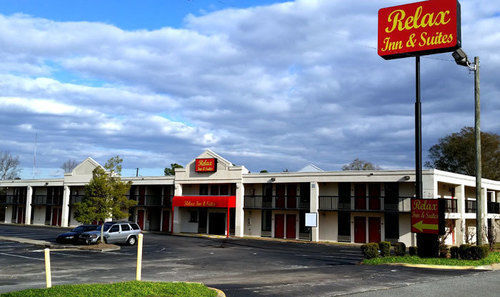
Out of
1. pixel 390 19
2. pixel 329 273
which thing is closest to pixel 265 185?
Result: pixel 390 19

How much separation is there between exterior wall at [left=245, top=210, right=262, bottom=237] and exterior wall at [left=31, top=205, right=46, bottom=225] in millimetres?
30183

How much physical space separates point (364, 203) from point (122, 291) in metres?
32.5

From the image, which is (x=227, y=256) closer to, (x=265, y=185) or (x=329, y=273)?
(x=329, y=273)

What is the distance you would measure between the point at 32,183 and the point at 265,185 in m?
33.5

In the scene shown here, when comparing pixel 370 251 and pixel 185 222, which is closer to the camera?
pixel 370 251

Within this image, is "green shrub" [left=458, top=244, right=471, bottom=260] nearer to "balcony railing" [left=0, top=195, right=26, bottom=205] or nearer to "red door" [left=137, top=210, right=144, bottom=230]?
"red door" [left=137, top=210, right=144, bottom=230]

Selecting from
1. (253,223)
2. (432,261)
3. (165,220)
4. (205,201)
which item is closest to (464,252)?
(432,261)

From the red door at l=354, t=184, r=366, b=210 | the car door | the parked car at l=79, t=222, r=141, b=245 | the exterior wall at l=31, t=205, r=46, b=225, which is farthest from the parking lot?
the exterior wall at l=31, t=205, r=46, b=225

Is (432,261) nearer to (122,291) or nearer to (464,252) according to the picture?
(464,252)

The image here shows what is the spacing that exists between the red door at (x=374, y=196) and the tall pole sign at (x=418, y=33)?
1719cm

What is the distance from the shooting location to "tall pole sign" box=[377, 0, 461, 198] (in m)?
22.5

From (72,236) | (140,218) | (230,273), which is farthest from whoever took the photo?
(140,218)

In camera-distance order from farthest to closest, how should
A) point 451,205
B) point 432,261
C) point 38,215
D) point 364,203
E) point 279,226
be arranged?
point 38,215 → point 279,226 → point 364,203 → point 451,205 → point 432,261

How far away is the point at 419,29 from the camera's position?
77.0 ft
